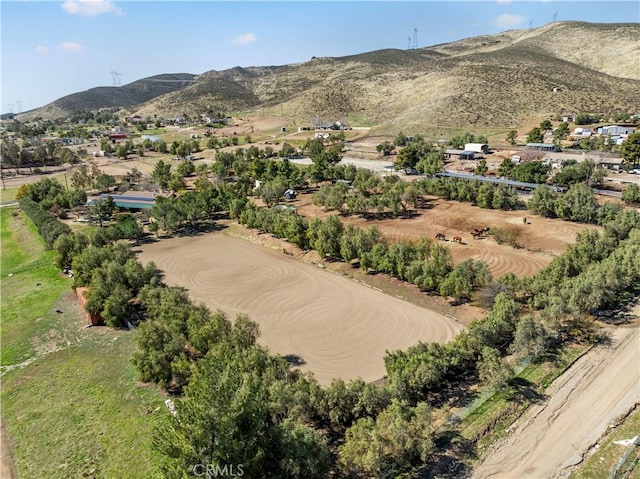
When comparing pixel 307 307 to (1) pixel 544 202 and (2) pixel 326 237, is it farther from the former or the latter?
(1) pixel 544 202

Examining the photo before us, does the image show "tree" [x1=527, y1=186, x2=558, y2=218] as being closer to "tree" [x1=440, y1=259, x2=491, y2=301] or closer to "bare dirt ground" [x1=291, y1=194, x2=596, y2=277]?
"bare dirt ground" [x1=291, y1=194, x2=596, y2=277]

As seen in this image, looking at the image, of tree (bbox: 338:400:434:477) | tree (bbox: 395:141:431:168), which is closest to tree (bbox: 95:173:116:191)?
tree (bbox: 395:141:431:168)

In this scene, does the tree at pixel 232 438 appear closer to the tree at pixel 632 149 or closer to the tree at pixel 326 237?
the tree at pixel 326 237

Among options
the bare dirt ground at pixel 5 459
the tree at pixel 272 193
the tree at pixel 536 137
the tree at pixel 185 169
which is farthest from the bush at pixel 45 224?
the tree at pixel 536 137

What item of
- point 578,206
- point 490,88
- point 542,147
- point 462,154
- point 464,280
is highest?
point 490,88

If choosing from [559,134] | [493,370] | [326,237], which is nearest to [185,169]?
[326,237]
